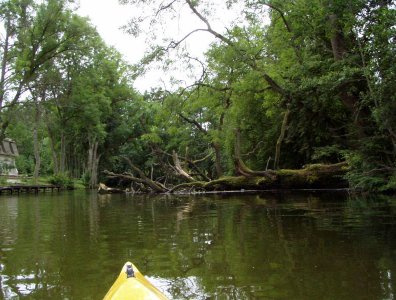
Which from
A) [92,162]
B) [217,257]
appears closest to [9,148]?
[92,162]

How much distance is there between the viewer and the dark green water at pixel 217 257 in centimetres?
472

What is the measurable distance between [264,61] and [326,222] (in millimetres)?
11677

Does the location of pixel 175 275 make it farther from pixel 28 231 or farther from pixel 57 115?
pixel 57 115

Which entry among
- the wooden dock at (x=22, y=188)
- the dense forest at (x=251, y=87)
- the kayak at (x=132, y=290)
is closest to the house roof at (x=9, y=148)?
the dense forest at (x=251, y=87)

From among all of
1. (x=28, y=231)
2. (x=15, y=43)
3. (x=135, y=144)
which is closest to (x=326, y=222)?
(x=28, y=231)

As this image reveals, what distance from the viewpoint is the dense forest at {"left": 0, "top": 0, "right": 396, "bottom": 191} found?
1241 centimetres

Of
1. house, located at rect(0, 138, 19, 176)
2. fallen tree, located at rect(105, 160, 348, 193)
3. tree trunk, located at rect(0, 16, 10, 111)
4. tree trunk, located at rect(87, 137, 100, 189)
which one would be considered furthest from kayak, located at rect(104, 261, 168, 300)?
house, located at rect(0, 138, 19, 176)

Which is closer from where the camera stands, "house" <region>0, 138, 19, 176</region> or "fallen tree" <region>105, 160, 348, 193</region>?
"fallen tree" <region>105, 160, 348, 193</region>

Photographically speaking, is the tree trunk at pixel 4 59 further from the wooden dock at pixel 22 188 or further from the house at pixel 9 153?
the house at pixel 9 153

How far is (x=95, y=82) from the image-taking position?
42625 millimetres

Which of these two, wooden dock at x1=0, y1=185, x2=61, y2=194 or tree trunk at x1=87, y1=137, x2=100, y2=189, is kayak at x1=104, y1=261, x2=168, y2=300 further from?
tree trunk at x1=87, y1=137, x2=100, y2=189

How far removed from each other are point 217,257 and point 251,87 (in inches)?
516

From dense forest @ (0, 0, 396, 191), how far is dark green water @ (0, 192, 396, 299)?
402cm

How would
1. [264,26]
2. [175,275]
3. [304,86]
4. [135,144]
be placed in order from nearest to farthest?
[175,275] → [304,86] → [264,26] → [135,144]
